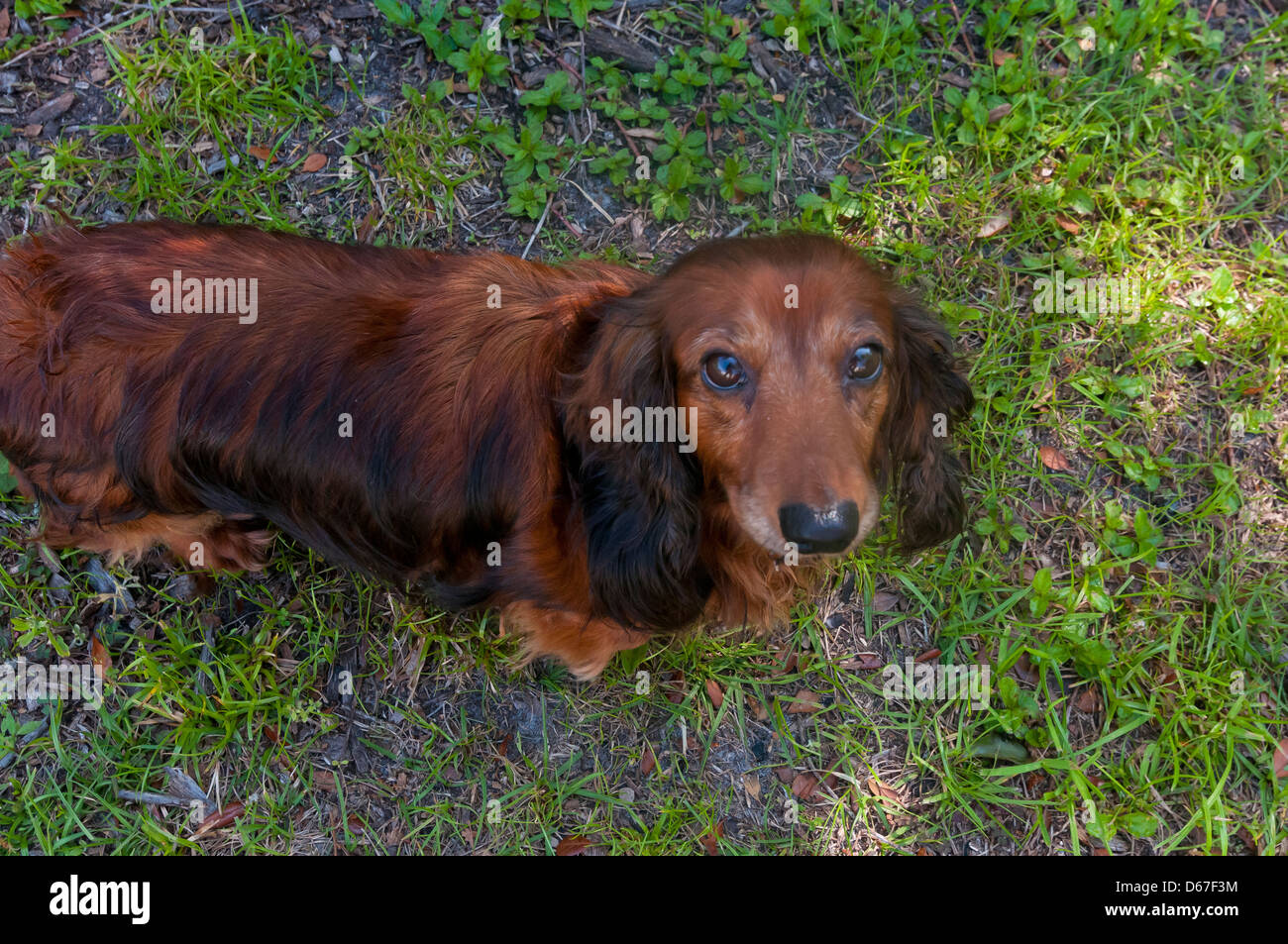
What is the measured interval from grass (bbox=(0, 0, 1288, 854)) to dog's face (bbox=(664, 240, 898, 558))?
54.4 inches

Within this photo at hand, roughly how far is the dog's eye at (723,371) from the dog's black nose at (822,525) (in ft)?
1.30

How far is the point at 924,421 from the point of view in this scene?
3008 millimetres

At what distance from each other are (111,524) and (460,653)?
4.28 feet

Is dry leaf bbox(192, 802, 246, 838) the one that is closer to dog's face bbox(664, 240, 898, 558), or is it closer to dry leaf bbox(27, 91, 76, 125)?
dog's face bbox(664, 240, 898, 558)

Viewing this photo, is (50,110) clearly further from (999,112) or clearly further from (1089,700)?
(1089,700)

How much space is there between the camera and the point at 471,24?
4250 millimetres

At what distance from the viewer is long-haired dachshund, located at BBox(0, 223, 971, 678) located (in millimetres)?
2664

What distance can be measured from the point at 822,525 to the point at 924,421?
828mm

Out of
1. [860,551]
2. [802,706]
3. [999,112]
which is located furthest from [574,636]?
[999,112]

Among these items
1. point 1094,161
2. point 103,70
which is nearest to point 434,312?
point 103,70

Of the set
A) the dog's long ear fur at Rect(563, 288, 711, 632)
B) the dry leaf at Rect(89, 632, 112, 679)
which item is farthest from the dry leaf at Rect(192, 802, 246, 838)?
the dog's long ear fur at Rect(563, 288, 711, 632)

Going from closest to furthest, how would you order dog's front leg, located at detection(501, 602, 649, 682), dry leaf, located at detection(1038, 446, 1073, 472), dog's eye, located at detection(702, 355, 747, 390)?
dog's eye, located at detection(702, 355, 747, 390) < dog's front leg, located at detection(501, 602, 649, 682) < dry leaf, located at detection(1038, 446, 1073, 472)

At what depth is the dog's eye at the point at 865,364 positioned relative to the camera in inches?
→ 103

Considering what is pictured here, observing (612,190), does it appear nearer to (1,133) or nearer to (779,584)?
(779,584)
